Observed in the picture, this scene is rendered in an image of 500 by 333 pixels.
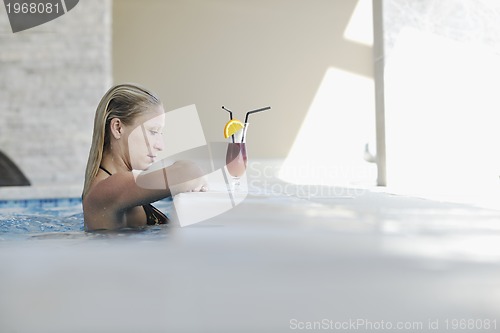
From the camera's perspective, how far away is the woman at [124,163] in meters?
1.08

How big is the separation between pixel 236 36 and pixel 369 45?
1.68 metres

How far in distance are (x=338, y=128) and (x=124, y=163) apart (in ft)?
16.0

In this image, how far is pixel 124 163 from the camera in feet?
4.05

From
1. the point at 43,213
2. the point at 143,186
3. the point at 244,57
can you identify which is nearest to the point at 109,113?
the point at 143,186

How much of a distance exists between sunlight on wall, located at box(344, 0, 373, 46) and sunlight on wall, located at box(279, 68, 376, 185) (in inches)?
Result: 18.5

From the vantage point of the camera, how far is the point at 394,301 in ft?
1.22

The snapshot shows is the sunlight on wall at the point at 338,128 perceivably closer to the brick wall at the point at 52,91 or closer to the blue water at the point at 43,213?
the brick wall at the point at 52,91

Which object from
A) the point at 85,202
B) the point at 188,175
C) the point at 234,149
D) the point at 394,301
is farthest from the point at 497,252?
the point at 234,149

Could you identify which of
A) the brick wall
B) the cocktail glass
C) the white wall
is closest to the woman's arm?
the cocktail glass

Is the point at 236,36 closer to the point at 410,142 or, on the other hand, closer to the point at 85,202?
the point at 410,142

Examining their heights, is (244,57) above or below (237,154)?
above

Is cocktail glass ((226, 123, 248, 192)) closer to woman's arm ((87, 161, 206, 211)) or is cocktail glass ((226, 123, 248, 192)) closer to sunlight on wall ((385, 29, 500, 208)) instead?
woman's arm ((87, 161, 206, 211))

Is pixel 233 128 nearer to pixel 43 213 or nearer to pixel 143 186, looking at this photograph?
pixel 143 186

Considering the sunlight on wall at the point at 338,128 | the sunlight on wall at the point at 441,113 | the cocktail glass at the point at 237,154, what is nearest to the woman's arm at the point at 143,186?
the cocktail glass at the point at 237,154
